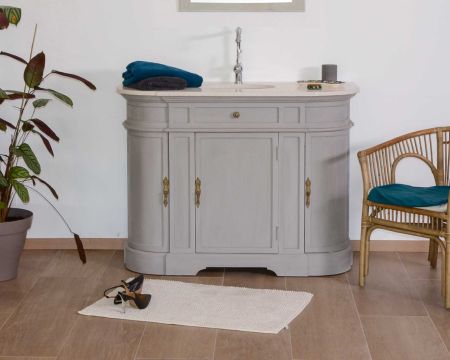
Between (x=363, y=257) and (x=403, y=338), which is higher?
(x=363, y=257)

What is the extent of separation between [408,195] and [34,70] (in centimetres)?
161

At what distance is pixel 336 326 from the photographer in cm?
346

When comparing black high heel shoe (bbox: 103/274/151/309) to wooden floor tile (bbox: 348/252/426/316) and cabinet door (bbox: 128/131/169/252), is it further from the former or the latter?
wooden floor tile (bbox: 348/252/426/316)

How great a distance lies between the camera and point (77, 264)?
430 centimetres

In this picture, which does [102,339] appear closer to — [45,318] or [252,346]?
[45,318]

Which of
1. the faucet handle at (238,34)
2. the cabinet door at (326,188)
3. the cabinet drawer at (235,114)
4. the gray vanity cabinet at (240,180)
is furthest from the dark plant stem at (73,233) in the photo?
the faucet handle at (238,34)

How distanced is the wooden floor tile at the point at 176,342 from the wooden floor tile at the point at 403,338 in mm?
570

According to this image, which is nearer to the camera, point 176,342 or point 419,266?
point 176,342

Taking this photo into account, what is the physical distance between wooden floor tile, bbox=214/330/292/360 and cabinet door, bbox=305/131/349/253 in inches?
30.3

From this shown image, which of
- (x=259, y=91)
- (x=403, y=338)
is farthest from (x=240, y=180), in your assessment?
(x=403, y=338)

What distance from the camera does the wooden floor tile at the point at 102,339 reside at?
→ 3.19 metres

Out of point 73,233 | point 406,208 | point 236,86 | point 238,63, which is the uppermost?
point 238,63

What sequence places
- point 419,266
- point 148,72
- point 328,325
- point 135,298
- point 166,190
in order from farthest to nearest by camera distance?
1. point 419,266
2. point 166,190
3. point 148,72
4. point 135,298
5. point 328,325

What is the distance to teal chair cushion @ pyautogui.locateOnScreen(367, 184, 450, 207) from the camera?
368 cm
